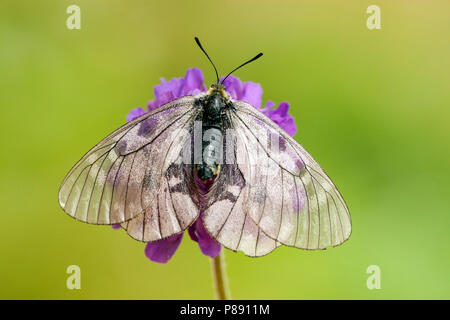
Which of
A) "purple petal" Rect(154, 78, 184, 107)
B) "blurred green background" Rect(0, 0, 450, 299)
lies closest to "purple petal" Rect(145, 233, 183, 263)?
"purple petal" Rect(154, 78, 184, 107)

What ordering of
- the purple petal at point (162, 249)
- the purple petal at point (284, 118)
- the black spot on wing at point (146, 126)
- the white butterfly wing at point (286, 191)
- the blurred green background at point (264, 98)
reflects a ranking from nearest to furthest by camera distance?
the white butterfly wing at point (286, 191), the black spot on wing at point (146, 126), the purple petal at point (162, 249), the purple petal at point (284, 118), the blurred green background at point (264, 98)

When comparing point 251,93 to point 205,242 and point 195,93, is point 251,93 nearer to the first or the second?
point 195,93

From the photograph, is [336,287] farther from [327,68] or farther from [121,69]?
[121,69]

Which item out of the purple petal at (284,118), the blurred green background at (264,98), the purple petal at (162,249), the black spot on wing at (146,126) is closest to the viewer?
the black spot on wing at (146,126)

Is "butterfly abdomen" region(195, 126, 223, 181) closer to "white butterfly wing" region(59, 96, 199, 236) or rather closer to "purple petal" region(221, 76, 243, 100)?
"white butterfly wing" region(59, 96, 199, 236)

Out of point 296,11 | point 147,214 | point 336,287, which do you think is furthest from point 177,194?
point 296,11

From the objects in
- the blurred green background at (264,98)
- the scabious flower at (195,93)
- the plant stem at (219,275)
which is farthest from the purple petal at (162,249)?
the blurred green background at (264,98)

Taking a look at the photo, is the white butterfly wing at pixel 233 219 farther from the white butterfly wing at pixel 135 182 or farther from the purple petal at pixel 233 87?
the purple petal at pixel 233 87

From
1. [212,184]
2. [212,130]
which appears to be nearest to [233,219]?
[212,184]
